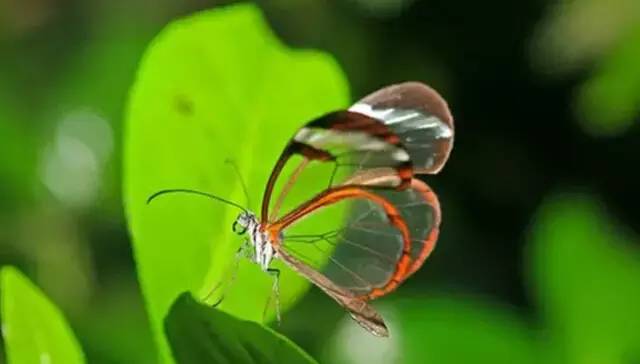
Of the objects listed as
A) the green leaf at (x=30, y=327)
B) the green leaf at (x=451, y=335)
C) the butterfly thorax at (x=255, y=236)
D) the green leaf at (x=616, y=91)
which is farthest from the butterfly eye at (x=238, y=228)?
the green leaf at (x=616, y=91)

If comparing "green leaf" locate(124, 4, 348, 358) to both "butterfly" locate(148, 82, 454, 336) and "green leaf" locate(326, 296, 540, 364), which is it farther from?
"green leaf" locate(326, 296, 540, 364)

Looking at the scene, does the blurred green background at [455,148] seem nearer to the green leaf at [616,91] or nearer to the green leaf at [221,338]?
the green leaf at [616,91]

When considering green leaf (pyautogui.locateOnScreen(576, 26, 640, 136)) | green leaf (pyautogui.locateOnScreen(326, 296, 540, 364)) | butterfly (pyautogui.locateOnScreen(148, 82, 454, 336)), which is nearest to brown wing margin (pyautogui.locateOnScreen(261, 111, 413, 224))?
butterfly (pyautogui.locateOnScreen(148, 82, 454, 336))

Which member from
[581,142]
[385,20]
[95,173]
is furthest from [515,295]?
[95,173]

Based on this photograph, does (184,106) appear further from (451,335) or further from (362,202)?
(451,335)

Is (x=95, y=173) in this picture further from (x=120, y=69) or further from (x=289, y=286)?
(x=289, y=286)

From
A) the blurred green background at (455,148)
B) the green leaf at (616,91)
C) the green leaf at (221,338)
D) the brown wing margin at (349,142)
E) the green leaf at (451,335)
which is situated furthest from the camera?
the green leaf at (616,91)

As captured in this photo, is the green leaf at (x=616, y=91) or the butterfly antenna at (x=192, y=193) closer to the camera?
the butterfly antenna at (x=192, y=193)

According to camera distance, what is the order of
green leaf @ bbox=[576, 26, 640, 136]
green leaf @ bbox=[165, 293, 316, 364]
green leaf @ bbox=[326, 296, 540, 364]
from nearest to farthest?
1. green leaf @ bbox=[165, 293, 316, 364]
2. green leaf @ bbox=[326, 296, 540, 364]
3. green leaf @ bbox=[576, 26, 640, 136]
